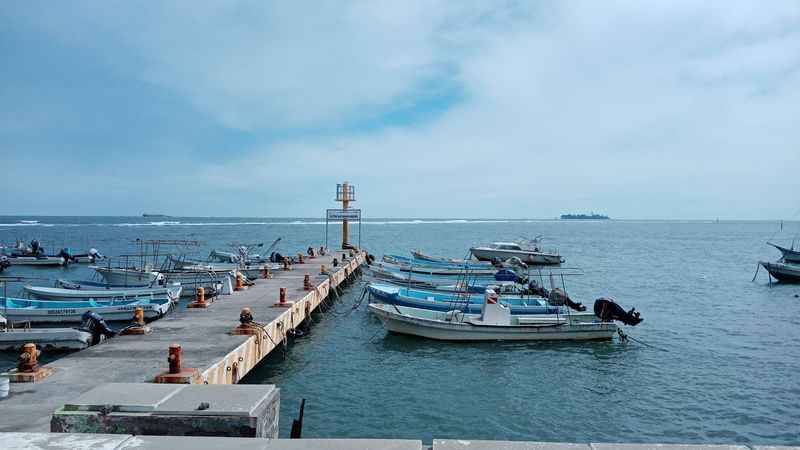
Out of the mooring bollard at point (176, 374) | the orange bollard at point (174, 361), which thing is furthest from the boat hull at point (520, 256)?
the orange bollard at point (174, 361)

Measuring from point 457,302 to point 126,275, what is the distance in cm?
2091

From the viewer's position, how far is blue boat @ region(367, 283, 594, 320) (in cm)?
2228

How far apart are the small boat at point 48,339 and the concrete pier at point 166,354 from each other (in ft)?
11.1

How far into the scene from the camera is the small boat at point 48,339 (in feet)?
55.5

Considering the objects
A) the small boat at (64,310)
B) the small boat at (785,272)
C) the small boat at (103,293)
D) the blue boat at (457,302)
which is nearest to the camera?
the small boat at (64,310)

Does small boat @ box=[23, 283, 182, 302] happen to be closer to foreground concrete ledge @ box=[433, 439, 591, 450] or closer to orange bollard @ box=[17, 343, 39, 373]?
orange bollard @ box=[17, 343, 39, 373]

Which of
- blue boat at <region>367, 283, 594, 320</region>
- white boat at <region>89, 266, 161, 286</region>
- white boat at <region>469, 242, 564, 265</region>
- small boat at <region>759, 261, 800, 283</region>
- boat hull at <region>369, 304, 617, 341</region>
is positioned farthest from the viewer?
white boat at <region>469, 242, 564, 265</region>

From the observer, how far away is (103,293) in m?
24.8

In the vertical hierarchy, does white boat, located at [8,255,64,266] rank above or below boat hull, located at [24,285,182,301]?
below

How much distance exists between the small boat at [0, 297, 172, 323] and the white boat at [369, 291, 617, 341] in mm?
9473

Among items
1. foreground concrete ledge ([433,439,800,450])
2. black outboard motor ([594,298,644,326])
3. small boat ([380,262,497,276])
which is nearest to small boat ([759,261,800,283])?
small boat ([380,262,497,276])

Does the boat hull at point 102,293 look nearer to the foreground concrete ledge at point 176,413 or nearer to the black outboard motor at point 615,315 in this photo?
the black outboard motor at point 615,315

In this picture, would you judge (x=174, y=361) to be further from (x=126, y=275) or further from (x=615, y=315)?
(x=126, y=275)

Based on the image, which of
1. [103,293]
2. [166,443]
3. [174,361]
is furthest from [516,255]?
[166,443]
